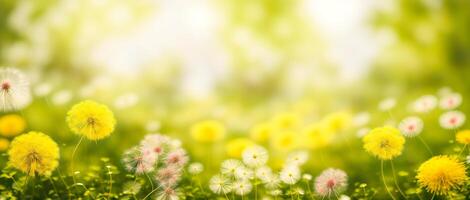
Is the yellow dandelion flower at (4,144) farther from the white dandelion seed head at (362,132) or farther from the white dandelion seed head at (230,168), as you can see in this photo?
the white dandelion seed head at (362,132)

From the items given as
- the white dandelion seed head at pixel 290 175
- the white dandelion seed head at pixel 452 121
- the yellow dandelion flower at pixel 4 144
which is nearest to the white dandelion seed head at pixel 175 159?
the white dandelion seed head at pixel 290 175

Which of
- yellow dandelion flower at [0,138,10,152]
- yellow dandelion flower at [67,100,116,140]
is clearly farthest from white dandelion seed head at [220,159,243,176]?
yellow dandelion flower at [0,138,10,152]

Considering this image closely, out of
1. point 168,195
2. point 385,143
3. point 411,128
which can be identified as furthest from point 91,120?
point 411,128

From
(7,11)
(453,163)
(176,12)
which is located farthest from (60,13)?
(453,163)

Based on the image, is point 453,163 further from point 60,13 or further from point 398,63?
point 60,13

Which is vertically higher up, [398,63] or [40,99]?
[398,63]
